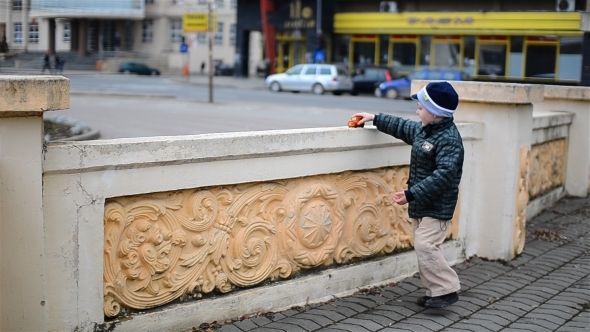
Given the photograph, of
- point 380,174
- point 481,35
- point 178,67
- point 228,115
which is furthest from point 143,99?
point 178,67

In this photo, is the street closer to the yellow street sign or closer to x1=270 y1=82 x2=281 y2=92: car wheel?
the yellow street sign

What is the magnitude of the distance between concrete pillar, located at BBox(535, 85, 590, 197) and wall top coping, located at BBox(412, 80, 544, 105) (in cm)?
354

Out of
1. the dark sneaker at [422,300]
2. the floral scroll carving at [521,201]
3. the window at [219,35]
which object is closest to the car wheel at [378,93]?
the floral scroll carving at [521,201]

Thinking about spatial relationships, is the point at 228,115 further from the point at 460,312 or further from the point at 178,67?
the point at 178,67

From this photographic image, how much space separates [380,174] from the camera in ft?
19.0

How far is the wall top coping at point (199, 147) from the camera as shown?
12.9 feet

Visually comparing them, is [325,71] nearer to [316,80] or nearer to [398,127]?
[316,80]

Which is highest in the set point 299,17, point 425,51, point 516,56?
point 299,17

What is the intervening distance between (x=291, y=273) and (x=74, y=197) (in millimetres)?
1724

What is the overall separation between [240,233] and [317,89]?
31913 millimetres

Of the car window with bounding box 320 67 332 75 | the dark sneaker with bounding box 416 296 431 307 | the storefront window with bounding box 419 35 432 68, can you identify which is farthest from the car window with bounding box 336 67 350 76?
the dark sneaker with bounding box 416 296 431 307

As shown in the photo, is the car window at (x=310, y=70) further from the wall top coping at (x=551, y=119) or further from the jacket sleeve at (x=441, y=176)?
the jacket sleeve at (x=441, y=176)

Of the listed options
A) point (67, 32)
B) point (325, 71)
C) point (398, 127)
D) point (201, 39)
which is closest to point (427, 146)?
point (398, 127)

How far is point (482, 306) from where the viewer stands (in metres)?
5.46
